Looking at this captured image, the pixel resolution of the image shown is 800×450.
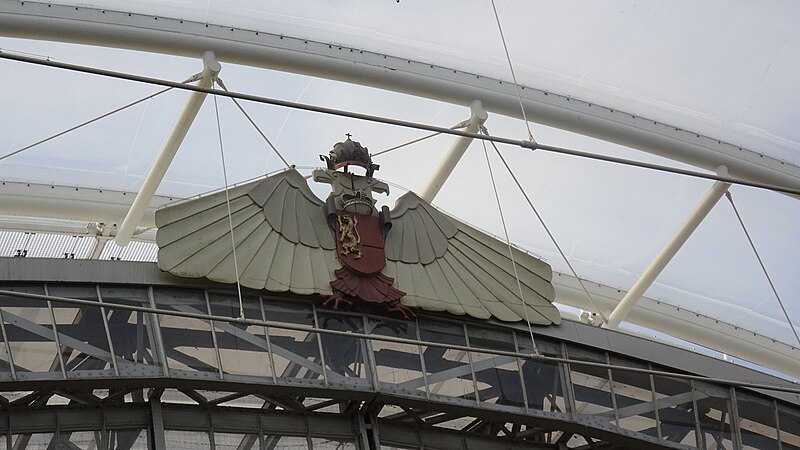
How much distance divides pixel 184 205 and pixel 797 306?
53.0 ft

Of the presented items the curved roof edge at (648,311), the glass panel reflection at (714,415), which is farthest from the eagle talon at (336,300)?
the curved roof edge at (648,311)

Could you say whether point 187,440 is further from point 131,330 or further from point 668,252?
point 668,252

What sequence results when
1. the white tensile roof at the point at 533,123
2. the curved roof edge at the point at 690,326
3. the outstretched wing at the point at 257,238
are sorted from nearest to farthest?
the outstretched wing at the point at 257,238 < the white tensile roof at the point at 533,123 < the curved roof edge at the point at 690,326

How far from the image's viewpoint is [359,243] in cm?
2139

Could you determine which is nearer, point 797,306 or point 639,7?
point 639,7

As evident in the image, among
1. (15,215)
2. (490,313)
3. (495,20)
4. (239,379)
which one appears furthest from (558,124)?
(15,215)

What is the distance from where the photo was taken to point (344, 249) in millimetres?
21203

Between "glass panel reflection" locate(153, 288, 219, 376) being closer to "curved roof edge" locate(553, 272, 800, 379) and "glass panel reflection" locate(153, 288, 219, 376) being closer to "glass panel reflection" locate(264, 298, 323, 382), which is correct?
"glass panel reflection" locate(264, 298, 323, 382)

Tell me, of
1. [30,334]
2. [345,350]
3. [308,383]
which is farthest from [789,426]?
[30,334]

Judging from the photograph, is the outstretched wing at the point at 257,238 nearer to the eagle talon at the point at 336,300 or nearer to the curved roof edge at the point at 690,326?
the eagle talon at the point at 336,300

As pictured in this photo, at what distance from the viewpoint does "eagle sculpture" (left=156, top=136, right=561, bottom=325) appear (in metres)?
20.5

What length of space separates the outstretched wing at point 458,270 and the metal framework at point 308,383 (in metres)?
0.35

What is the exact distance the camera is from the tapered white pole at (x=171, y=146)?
2284 cm

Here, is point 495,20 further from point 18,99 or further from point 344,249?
point 18,99
